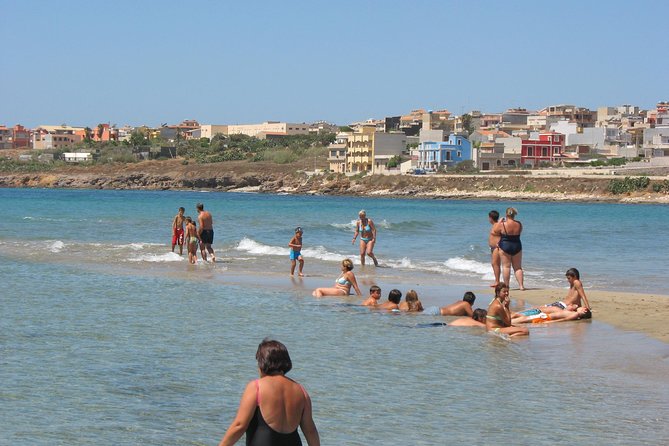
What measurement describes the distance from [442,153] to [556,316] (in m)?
102

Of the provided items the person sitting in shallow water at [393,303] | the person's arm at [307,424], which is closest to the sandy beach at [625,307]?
the person sitting in shallow water at [393,303]

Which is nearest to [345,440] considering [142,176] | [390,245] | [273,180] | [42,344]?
[42,344]

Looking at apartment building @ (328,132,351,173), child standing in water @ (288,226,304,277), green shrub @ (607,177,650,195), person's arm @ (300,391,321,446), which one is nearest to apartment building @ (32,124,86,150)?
apartment building @ (328,132,351,173)

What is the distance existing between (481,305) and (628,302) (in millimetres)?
2307

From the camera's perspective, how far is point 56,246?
91.6 ft

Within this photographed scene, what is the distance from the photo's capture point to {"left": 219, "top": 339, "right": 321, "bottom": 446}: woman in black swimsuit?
4996mm

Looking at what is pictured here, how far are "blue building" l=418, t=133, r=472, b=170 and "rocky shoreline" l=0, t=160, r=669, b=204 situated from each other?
21.5ft

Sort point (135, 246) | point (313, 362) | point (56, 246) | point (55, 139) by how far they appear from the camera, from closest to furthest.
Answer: point (313, 362), point (56, 246), point (135, 246), point (55, 139)

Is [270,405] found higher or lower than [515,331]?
higher

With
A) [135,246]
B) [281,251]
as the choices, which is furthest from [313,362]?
→ [135,246]

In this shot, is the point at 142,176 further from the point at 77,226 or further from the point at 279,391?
the point at 279,391

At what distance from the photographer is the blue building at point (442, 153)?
377 feet

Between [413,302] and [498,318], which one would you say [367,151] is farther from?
[498,318]

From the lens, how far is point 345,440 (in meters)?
7.53
